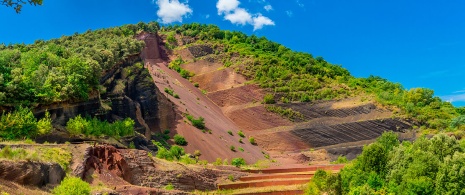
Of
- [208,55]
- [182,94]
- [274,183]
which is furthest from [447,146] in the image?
[208,55]

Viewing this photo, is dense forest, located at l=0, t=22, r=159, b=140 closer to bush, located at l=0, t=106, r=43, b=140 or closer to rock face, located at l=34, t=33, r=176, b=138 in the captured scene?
bush, located at l=0, t=106, r=43, b=140

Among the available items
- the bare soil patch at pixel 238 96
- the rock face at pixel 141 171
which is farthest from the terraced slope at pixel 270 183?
the bare soil patch at pixel 238 96

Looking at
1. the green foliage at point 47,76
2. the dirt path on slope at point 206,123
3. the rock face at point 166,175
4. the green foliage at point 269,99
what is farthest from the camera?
the green foliage at point 269,99

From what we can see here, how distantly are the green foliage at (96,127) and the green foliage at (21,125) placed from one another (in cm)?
180

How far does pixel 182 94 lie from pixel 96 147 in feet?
108

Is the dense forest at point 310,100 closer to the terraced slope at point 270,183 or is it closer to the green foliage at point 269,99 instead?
the green foliage at point 269,99

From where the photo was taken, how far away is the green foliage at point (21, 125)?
2425cm

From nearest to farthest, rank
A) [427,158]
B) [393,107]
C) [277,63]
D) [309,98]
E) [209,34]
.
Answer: [427,158] → [393,107] → [309,98] → [277,63] → [209,34]

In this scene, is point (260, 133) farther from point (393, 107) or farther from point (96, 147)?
point (96, 147)

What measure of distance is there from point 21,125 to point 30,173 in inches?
337

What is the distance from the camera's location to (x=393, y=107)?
53.3 metres

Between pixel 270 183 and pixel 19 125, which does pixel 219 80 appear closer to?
pixel 270 183

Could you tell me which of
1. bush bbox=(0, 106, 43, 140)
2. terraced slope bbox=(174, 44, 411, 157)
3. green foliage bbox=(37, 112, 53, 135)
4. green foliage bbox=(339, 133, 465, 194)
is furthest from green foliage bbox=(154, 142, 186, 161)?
terraced slope bbox=(174, 44, 411, 157)

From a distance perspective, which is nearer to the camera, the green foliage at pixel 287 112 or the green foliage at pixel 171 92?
the green foliage at pixel 171 92
